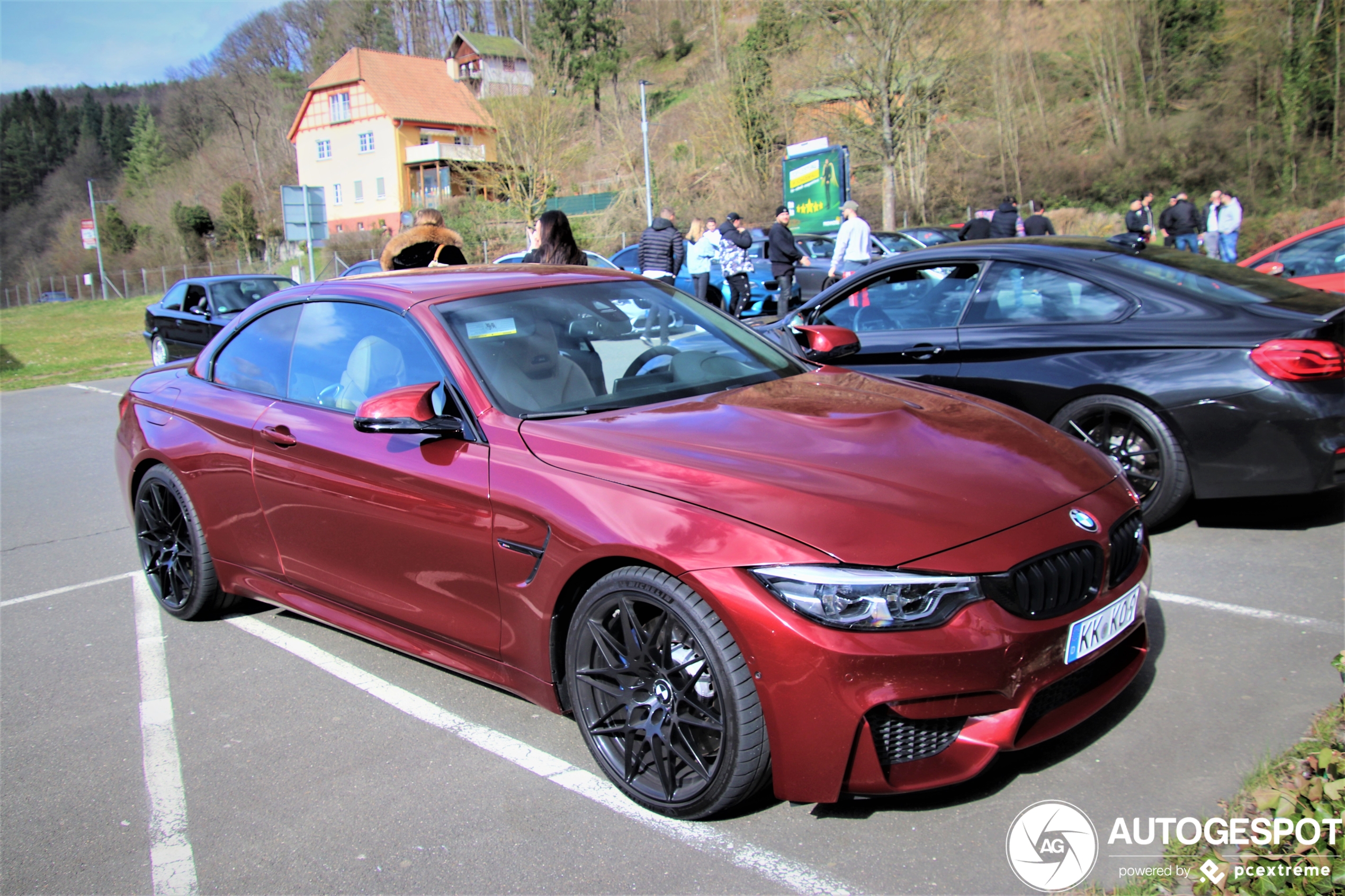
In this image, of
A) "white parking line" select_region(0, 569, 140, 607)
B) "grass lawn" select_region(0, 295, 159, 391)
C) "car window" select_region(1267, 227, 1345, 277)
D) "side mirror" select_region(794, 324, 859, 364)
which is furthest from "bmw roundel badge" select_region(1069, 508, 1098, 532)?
"grass lawn" select_region(0, 295, 159, 391)

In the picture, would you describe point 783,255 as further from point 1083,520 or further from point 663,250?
point 1083,520

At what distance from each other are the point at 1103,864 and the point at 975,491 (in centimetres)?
103

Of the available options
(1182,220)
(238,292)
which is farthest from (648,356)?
(1182,220)

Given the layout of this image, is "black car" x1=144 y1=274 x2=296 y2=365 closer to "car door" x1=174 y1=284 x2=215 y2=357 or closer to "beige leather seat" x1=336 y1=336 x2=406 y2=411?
"car door" x1=174 y1=284 x2=215 y2=357

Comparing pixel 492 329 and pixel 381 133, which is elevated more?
pixel 381 133

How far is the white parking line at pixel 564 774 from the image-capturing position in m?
2.66

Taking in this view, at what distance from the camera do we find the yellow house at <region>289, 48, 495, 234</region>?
69.6 m

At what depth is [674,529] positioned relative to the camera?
276cm

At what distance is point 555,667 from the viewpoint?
3.17 m

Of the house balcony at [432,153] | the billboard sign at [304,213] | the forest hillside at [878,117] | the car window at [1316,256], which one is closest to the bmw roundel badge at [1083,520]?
the car window at [1316,256]

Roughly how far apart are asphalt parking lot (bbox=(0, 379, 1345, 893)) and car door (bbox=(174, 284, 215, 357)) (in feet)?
40.9

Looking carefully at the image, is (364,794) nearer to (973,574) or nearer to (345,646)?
(345,646)

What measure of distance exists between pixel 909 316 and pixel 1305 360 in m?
2.17

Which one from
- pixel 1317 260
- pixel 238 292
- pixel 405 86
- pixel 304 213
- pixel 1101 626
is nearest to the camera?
pixel 1101 626
